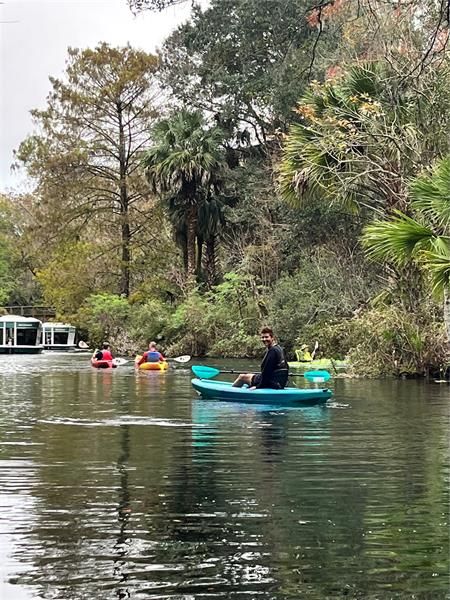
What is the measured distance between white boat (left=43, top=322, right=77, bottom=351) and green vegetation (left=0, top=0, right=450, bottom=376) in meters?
5.87

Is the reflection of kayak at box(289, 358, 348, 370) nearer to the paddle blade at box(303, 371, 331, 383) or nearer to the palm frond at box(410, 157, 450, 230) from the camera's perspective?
the paddle blade at box(303, 371, 331, 383)

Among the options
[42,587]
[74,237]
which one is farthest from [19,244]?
[42,587]

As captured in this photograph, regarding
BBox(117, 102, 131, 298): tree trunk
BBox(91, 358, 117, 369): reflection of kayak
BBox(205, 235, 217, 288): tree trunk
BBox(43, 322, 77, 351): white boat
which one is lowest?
BBox(91, 358, 117, 369): reflection of kayak

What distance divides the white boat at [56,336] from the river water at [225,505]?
4406 cm

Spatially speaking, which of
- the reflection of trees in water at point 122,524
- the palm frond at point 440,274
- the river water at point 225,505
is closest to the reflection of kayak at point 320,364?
the river water at point 225,505

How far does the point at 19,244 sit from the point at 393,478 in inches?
1941

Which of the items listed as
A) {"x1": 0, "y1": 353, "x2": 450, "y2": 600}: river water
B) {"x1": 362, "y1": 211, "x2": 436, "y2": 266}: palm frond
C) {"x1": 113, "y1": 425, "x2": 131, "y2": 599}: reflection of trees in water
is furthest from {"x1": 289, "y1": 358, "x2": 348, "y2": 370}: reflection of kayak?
{"x1": 113, "y1": 425, "x2": 131, "y2": 599}: reflection of trees in water

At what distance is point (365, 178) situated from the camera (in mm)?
27391

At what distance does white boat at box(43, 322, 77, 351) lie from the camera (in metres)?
61.6

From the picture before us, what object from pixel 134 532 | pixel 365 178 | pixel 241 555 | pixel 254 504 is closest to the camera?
pixel 241 555

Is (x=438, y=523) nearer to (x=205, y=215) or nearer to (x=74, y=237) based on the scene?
(x=205, y=215)

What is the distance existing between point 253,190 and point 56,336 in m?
24.4

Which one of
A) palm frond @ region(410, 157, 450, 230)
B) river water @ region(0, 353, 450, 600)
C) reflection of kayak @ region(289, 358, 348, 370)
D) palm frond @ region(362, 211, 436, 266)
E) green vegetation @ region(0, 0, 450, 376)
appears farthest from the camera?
reflection of kayak @ region(289, 358, 348, 370)

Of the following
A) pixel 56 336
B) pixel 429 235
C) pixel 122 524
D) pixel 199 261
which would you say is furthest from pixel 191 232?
pixel 122 524
